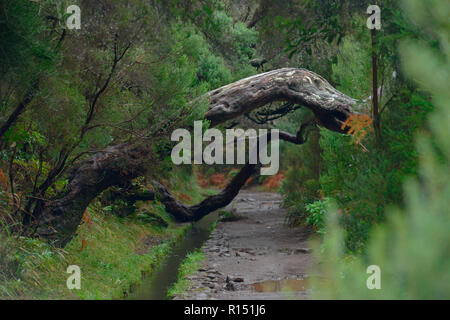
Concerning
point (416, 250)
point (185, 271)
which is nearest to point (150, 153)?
point (185, 271)

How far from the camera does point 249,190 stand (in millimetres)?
29922

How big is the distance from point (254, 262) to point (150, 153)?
3.04m

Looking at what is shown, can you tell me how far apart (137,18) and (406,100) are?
12.9 ft

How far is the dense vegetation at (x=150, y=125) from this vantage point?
11.9ft

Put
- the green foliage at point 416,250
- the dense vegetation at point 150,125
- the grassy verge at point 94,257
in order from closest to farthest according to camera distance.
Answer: the green foliage at point 416,250
the dense vegetation at point 150,125
the grassy verge at point 94,257

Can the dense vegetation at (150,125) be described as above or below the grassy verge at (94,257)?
above

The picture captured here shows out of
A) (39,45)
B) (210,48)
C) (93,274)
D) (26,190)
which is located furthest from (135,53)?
(210,48)

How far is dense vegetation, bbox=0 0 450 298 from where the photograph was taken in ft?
11.9

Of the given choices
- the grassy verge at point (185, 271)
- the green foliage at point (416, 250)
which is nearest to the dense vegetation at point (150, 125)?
the green foliage at point (416, 250)

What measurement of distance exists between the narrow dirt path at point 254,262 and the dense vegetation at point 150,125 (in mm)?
1025

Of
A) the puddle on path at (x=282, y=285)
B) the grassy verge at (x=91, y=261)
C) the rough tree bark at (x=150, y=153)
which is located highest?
the rough tree bark at (x=150, y=153)

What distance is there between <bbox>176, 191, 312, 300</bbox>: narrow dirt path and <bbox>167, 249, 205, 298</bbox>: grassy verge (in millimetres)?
125

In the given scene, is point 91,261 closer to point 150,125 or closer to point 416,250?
point 150,125

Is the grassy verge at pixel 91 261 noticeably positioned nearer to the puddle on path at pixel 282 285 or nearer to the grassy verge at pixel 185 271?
the grassy verge at pixel 185 271
